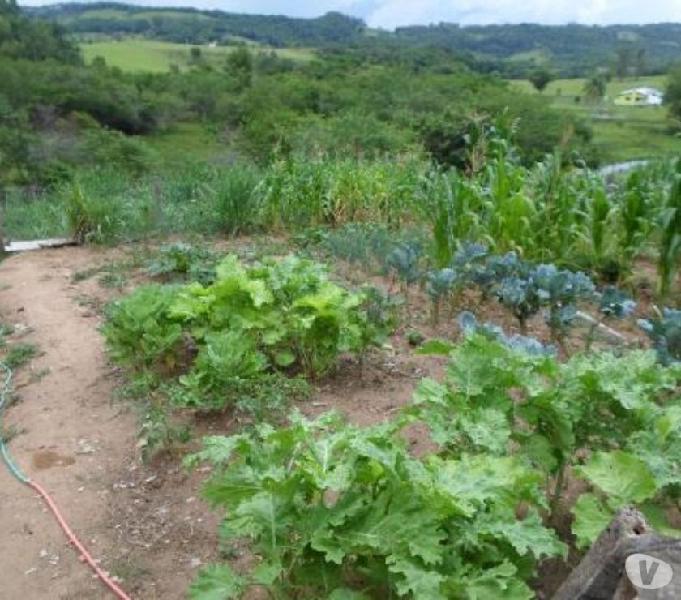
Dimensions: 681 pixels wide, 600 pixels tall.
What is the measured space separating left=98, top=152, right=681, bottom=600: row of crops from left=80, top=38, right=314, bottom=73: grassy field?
57.8m

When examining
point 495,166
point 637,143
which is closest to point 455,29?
point 637,143

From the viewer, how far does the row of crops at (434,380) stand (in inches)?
88.8

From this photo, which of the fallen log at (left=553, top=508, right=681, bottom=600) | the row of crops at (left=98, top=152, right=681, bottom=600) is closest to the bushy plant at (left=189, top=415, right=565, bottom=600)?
the row of crops at (left=98, top=152, right=681, bottom=600)

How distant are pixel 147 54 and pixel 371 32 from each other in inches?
2317

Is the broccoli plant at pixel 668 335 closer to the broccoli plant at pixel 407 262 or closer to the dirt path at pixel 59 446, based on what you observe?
the broccoli plant at pixel 407 262

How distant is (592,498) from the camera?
2.50 meters

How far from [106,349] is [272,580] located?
305cm

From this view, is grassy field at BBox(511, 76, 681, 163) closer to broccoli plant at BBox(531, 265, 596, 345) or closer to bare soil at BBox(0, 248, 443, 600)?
broccoli plant at BBox(531, 265, 596, 345)

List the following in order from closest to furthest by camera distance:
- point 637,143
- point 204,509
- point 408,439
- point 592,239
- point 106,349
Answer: point 204,509, point 408,439, point 106,349, point 592,239, point 637,143

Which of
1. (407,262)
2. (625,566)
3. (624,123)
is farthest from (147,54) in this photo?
(625,566)

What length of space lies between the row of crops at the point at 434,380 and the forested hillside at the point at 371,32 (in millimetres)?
70741

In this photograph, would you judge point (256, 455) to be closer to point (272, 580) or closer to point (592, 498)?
point (272, 580)

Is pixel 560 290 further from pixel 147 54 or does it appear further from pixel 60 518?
pixel 147 54

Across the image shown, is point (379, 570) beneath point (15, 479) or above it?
above
